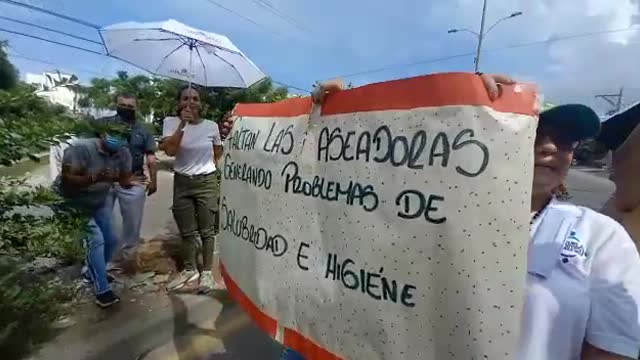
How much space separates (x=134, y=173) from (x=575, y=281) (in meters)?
3.30

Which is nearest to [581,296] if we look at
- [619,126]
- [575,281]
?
[575,281]

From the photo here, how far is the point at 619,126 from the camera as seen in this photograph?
1.53 m

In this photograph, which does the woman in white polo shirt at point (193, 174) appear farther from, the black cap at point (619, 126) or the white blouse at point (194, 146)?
the black cap at point (619, 126)

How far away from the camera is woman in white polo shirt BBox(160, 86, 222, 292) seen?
3494mm

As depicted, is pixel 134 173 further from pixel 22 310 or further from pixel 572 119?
pixel 572 119

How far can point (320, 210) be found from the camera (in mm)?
1354

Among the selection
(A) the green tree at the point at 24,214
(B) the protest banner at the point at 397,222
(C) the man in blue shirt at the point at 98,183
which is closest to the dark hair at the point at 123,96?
(C) the man in blue shirt at the point at 98,183

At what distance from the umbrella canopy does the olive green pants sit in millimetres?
998

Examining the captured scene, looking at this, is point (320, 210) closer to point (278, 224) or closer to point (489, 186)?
point (278, 224)

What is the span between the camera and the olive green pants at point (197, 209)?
3619 millimetres

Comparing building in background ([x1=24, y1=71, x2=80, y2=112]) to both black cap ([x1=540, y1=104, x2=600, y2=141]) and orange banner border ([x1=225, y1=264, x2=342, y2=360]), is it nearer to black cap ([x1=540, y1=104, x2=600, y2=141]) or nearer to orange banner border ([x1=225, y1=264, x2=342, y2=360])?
orange banner border ([x1=225, y1=264, x2=342, y2=360])

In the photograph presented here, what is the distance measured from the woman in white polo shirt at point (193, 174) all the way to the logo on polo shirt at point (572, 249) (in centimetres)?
292

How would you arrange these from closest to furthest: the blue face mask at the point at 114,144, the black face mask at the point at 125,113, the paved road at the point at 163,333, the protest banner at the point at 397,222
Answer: the protest banner at the point at 397,222
the paved road at the point at 163,333
the blue face mask at the point at 114,144
the black face mask at the point at 125,113

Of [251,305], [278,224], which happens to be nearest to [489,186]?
[278,224]
